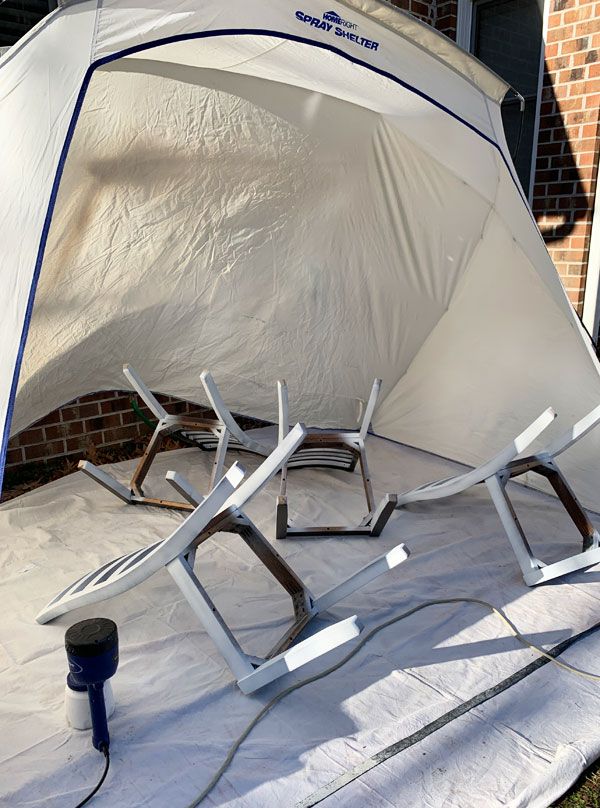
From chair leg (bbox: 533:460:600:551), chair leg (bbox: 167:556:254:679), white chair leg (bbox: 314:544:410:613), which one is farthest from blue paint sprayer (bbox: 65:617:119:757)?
chair leg (bbox: 533:460:600:551)

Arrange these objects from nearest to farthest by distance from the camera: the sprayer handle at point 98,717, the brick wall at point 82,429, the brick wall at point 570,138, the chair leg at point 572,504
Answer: the sprayer handle at point 98,717
the chair leg at point 572,504
the brick wall at point 82,429
the brick wall at point 570,138

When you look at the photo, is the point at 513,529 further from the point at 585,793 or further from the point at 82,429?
the point at 82,429

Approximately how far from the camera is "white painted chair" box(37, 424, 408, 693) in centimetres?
Result: 168

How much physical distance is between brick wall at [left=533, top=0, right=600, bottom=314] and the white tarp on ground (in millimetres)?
1730

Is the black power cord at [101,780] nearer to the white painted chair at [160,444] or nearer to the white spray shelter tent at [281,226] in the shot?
the white spray shelter tent at [281,226]

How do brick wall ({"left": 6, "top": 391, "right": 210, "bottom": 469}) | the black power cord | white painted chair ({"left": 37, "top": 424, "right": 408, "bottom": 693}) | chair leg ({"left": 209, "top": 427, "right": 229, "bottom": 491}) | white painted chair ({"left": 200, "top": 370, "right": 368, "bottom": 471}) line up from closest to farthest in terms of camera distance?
the black power cord < white painted chair ({"left": 37, "top": 424, "right": 408, "bottom": 693}) < chair leg ({"left": 209, "top": 427, "right": 229, "bottom": 491}) < white painted chair ({"left": 200, "top": 370, "right": 368, "bottom": 471}) < brick wall ({"left": 6, "top": 391, "right": 210, "bottom": 469})

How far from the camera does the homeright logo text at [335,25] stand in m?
2.00

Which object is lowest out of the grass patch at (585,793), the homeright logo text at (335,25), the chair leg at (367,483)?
the grass patch at (585,793)

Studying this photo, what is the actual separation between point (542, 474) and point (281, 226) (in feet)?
6.02

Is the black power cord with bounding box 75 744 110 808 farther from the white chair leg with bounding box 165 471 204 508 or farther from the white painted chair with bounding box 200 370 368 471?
the white painted chair with bounding box 200 370 368 471

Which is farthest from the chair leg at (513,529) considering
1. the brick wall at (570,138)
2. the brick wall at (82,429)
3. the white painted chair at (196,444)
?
the brick wall at (82,429)

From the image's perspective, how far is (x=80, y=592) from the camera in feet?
6.56

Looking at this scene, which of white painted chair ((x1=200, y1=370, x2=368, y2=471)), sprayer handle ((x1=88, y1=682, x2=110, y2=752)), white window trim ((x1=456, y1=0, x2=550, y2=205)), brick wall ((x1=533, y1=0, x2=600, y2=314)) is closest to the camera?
sprayer handle ((x1=88, y1=682, x2=110, y2=752))

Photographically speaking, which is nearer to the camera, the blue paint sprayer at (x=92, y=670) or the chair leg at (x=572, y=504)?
the blue paint sprayer at (x=92, y=670)
